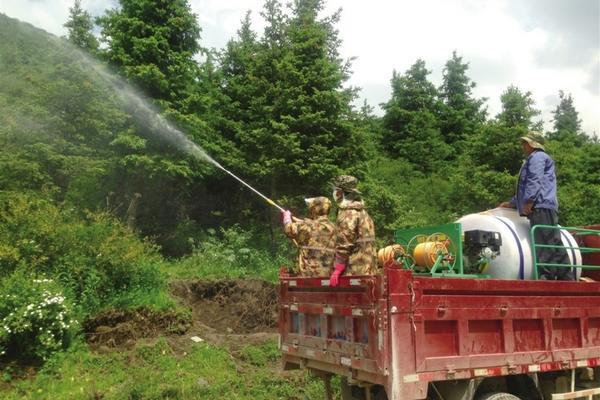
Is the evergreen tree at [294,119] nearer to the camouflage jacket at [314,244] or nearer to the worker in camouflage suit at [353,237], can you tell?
the camouflage jacket at [314,244]

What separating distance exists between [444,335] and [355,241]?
1336 millimetres

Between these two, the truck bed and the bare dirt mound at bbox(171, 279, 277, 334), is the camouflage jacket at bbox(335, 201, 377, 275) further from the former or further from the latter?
the bare dirt mound at bbox(171, 279, 277, 334)

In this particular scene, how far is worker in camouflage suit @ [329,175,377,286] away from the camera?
221 inches

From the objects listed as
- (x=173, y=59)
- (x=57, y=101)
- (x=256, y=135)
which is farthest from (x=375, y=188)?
(x=57, y=101)

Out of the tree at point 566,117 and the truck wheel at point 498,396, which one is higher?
the tree at point 566,117

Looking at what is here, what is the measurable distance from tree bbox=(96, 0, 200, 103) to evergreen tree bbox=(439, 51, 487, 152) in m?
21.9

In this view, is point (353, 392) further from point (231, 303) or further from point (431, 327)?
point (231, 303)

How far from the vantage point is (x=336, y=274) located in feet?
17.6

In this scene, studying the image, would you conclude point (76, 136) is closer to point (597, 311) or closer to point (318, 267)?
point (318, 267)

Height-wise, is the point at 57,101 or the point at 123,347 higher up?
the point at 57,101

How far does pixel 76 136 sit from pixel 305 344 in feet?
37.6

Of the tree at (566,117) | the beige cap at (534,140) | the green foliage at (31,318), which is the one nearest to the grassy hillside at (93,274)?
the green foliage at (31,318)

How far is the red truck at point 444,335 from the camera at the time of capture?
4516 mm

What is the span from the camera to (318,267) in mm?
7270
